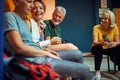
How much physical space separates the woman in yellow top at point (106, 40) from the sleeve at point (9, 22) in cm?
219

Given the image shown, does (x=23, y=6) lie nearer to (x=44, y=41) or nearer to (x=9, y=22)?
(x=9, y=22)

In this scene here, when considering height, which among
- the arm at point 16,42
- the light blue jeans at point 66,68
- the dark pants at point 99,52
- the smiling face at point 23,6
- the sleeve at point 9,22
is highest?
the smiling face at point 23,6

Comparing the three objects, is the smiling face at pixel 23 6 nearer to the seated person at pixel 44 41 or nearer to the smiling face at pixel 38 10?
the seated person at pixel 44 41

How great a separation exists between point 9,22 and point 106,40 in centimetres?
241

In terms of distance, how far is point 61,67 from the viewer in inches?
59.7

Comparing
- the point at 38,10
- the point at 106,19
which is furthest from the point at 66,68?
the point at 106,19

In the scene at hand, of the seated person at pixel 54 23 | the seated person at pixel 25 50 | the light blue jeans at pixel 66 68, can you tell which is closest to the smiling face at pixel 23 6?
the seated person at pixel 25 50

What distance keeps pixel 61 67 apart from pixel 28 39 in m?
0.30

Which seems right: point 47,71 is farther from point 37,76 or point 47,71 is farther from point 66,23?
point 66,23

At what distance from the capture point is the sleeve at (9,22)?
1.49 m

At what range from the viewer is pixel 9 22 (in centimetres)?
152

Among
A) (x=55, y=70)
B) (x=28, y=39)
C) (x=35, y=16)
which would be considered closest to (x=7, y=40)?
(x=28, y=39)

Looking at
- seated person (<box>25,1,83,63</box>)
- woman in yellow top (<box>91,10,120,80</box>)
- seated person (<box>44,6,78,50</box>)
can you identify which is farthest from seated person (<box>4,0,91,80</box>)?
woman in yellow top (<box>91,10,120,80</box>)

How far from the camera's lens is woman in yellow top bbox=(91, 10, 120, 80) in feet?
12.0
